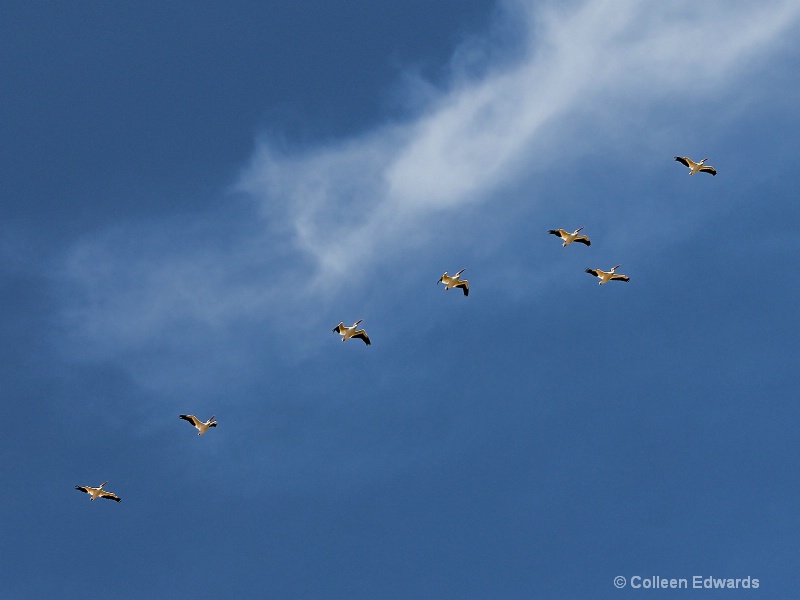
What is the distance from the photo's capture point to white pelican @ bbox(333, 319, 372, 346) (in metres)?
130

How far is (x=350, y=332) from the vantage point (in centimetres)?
13012

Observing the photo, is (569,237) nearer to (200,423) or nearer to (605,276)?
(605,276)

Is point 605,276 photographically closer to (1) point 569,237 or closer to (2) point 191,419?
(1) point 569,237

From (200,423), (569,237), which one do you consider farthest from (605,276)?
(200,423)

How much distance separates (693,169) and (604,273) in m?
13.0

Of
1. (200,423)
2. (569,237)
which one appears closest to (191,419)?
(200,423)

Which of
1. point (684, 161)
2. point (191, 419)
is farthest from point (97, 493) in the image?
point (684, 161)

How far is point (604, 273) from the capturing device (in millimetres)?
134125

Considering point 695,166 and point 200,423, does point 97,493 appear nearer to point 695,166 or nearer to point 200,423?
point 200,423

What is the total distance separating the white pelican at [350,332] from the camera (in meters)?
130

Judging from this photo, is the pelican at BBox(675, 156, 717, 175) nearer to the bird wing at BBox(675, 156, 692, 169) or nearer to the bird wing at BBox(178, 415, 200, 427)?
the bird wing at BBox(675, 156, 692, 169)

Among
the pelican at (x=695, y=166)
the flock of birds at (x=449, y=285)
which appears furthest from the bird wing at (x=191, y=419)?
the pelican at (x=695, y=166)

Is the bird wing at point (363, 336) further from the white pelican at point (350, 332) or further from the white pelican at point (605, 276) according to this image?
the white pelican at point (605, 276)

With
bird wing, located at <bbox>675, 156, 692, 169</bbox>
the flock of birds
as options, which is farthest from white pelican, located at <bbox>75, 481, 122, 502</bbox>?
bird wing, located at <bbox>675, 156, 692, 169</bbox>
